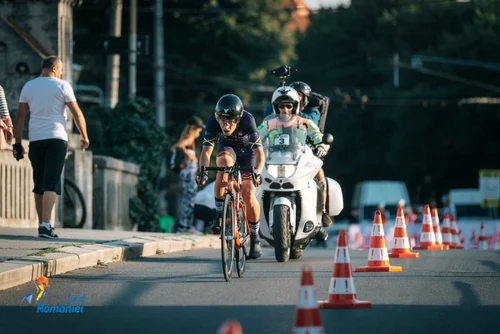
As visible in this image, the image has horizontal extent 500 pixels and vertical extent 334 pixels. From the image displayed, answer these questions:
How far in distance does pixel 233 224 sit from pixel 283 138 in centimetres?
272

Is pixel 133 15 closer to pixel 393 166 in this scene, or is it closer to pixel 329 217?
pixel 329 217

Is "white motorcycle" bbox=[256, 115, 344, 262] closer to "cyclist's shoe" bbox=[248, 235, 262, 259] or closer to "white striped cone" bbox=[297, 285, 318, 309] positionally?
"cyclist's shoe" bbox=[248, 235, 262, 259]

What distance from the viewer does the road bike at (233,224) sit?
38.2 feet

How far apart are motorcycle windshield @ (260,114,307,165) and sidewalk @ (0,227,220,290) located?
181 cm

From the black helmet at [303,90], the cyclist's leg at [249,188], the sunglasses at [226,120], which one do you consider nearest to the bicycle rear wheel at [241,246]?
the cyclist's leg at [249,188]

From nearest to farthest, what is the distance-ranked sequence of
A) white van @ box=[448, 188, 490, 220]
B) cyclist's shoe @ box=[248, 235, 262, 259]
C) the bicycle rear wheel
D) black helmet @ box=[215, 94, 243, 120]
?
the bicycle rear wheel < black helmet @ box=[215, 94, 243, 120] < cyclist's shoe @ box=[248, 235, 262, 259] < white van @ box=[448, 188, 490, 220]

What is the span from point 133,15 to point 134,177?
1175 centimetres

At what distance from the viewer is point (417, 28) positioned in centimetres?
6038

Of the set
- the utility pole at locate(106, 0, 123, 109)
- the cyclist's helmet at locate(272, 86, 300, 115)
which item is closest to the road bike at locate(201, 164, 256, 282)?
the cyclist's helmet at locate(272, 86, 300, 115)

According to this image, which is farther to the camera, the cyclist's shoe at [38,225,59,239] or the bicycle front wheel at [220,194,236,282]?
the cyclist's shoe at [38,225,59,239]

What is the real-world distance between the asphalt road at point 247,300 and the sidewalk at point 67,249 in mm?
139

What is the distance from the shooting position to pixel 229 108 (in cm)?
1235

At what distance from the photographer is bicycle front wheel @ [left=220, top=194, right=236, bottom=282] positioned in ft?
38.0

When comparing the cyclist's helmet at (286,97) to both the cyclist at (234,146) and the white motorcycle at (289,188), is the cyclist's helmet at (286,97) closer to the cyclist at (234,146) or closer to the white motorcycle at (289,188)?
the white motorcycle at (289,188)
